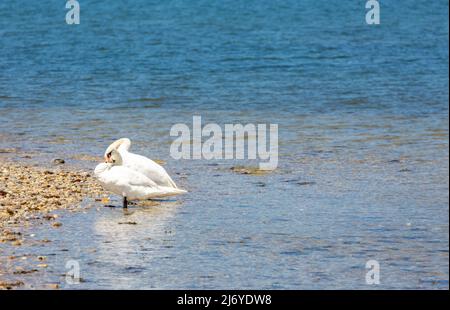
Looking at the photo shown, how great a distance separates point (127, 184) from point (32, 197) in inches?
47.9

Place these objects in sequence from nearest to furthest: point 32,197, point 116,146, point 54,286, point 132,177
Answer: point 54,286
point 132,177
point 32,197
point 116,146

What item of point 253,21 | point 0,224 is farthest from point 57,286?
point 253,21

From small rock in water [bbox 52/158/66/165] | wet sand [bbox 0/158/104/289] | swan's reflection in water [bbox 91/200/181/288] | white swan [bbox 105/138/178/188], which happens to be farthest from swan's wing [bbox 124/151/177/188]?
small rock in water [bbox 52/158/66/165]

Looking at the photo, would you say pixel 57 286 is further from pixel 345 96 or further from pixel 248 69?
pixel 248 69

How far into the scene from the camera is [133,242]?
33.1 feet

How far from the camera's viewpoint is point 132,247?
986 centimetres

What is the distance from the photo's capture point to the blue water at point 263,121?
9.53 metres

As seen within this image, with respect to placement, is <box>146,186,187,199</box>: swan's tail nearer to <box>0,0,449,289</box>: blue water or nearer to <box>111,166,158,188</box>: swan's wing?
<box>111,166,158,188</box>: swan's wing

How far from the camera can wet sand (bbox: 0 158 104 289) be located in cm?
988

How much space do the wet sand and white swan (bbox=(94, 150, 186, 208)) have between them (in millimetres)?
466

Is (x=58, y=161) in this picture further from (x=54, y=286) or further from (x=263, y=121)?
(x=54, y=286)

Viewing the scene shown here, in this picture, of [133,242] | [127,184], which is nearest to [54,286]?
[133,242]

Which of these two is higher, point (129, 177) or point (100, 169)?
point (100, 169)
